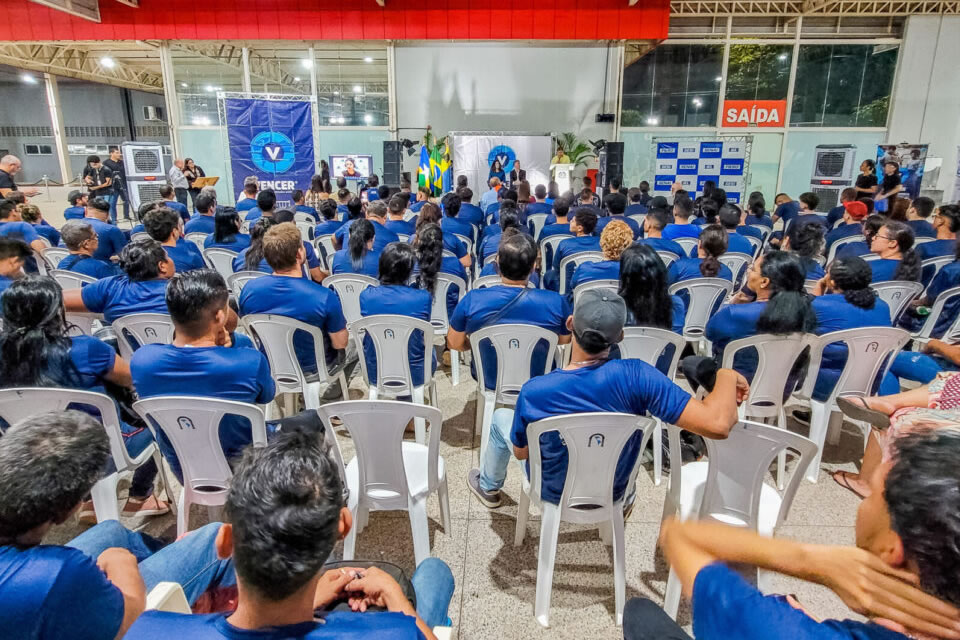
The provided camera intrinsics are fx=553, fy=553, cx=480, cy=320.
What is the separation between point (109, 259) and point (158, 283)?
8.83ft

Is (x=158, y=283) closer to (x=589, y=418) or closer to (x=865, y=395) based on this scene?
(x=589, y=418)

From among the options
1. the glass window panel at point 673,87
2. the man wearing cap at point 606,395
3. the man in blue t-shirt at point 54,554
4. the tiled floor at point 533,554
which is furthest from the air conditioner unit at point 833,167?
the man in blue t-shirt at point 54,554

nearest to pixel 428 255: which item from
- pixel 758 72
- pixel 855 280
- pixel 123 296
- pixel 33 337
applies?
pixel 123 296

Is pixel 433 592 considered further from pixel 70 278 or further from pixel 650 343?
pixel 70 278

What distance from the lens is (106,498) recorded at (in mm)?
2357

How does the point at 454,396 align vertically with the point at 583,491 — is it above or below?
below

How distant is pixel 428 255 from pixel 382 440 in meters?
2.23

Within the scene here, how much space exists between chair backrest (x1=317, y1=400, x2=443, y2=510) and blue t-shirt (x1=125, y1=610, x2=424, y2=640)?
965 millimetres

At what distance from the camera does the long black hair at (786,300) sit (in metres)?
2.91

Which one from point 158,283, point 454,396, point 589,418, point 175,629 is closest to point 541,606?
point 589,418

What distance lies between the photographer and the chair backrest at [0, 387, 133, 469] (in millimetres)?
2148

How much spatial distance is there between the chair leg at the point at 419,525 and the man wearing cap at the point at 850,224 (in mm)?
6018

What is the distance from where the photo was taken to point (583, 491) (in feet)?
7.02

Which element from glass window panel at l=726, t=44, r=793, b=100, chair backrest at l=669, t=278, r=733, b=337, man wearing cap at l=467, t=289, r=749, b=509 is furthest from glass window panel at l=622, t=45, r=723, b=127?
man wearing cap at l=467, t=289, r=749, b=509
